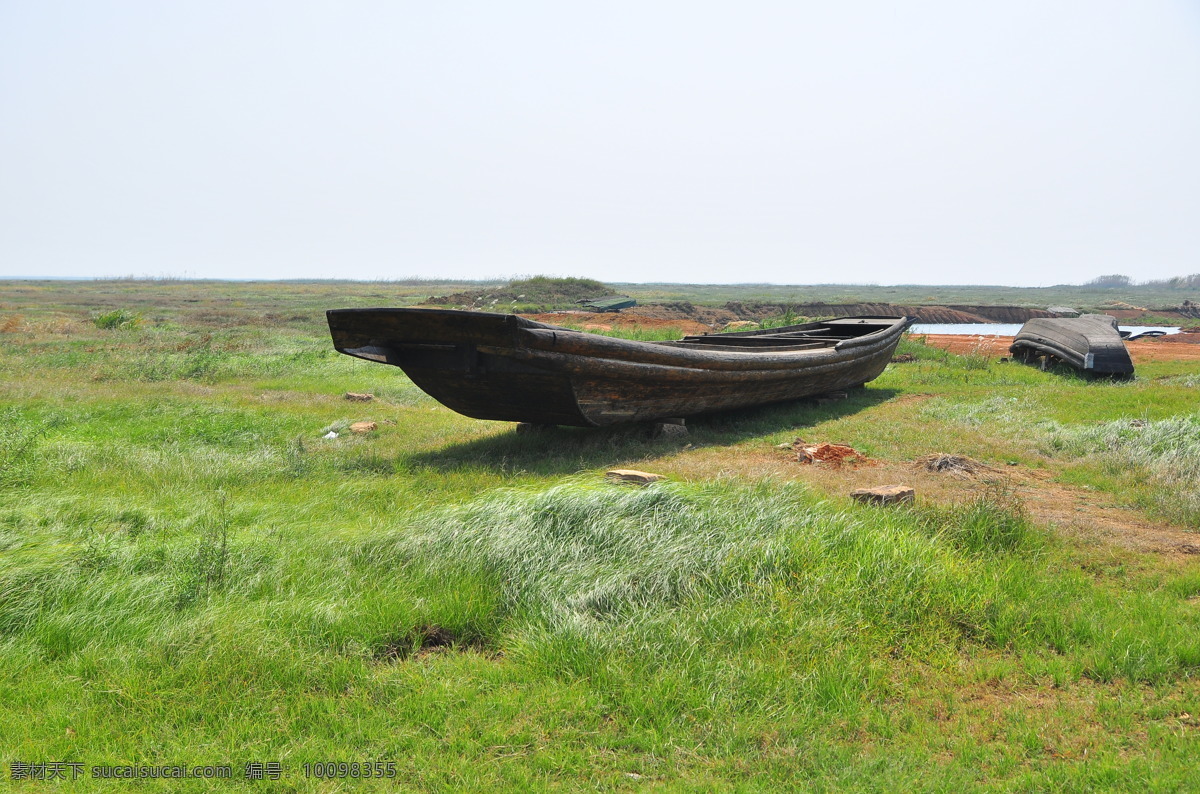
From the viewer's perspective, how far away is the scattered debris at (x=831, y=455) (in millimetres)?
7125

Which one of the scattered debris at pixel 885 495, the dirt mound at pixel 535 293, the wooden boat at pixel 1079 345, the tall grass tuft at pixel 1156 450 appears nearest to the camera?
the scattered debris at pixel 885 495

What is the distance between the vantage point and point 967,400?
1103 cm

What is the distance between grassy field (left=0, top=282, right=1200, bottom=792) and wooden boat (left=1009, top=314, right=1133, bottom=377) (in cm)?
689

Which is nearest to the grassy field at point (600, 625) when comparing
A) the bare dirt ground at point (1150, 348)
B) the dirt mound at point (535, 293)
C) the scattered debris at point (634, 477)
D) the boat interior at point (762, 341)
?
the scattered debris at point (634, 477)

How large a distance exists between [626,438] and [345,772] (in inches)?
228

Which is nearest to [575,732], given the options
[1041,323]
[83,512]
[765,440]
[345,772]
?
[345,772]

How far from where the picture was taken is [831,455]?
721 centimetres

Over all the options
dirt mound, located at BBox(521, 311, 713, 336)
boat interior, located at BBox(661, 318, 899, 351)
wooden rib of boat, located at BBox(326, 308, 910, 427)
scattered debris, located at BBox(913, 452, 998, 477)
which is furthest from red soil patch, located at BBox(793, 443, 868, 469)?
dirt mound, located at BBox(521, 311, 713, 336)

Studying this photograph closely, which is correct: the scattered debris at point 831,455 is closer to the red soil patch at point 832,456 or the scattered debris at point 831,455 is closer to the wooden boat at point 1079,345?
the red soil patch at point 832,456

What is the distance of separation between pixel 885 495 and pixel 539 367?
325cm

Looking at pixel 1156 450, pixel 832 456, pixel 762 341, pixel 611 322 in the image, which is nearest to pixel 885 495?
pixel 832 456

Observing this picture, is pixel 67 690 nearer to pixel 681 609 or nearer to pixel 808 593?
pixel 681 609

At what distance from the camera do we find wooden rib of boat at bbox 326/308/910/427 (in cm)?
684

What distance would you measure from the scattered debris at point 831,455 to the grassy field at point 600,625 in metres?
0.26
